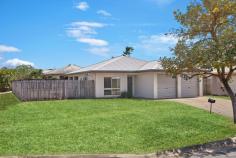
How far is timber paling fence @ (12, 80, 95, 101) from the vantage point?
92.9 ft

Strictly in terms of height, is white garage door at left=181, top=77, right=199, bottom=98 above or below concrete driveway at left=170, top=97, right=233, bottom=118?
above

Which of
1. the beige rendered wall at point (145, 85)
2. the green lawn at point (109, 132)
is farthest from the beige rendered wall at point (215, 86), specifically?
the green lawn at point (109, 132)

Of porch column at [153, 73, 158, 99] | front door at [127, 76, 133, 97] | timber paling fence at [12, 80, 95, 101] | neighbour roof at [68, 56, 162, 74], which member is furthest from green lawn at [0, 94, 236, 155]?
front door at [127, 76, 133, 97]

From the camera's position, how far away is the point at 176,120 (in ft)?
49.9

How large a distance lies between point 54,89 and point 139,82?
27.4 ft

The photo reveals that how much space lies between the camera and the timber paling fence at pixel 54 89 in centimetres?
2833

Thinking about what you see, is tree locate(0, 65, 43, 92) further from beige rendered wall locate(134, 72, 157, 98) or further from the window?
beige rendered wall locate(134, 72, 157, 98)

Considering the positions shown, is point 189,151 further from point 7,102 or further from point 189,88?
point 189,88

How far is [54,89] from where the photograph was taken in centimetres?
2923

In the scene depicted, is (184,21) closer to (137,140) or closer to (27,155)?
(137,140)

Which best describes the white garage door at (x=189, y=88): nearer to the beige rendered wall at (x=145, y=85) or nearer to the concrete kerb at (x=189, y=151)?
the beige rendered wall at (x=145, y=85)

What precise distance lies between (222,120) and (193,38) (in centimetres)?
437

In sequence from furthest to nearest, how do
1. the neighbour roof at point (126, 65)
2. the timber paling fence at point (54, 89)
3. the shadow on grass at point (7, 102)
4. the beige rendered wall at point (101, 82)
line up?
the beige rendered wall at point (101, 82) → the neighbour roof at point (126, 65) → the timber paling fence at point (54, 89) → the shadow on grass at point (7, 102)

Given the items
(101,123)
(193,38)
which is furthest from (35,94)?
(193,38)
